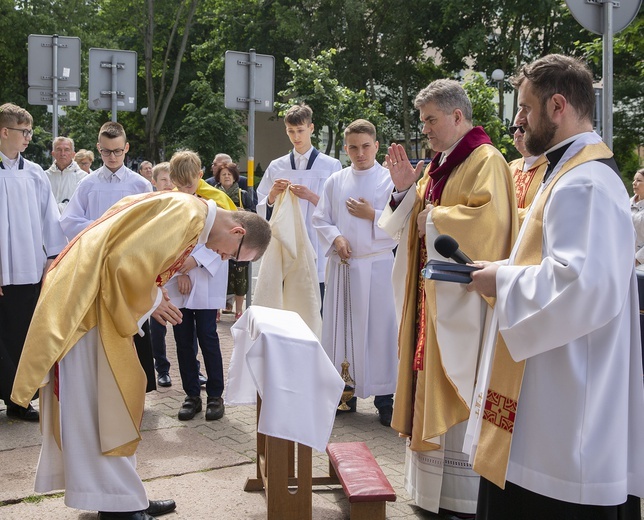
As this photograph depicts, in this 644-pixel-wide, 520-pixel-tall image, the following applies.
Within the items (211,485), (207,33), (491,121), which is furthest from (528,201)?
(207,33)

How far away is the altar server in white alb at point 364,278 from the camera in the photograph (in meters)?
6.45

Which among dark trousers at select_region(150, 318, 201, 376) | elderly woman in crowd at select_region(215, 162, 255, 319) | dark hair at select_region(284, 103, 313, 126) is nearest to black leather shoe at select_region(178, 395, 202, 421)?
dark trousers at select_region(150, 318, 201, 376)

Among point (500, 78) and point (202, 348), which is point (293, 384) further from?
point (500, 78)

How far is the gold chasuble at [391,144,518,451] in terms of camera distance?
4266 millimetres

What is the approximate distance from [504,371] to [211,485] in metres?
2.34

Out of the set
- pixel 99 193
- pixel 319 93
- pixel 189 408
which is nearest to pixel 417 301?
pixel 189 408

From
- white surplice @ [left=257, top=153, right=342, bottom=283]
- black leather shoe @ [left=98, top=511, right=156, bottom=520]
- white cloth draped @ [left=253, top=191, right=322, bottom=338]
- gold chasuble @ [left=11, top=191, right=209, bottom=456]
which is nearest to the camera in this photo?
gold chasuble @ [left=11, top=191, right=209, bottom=456]

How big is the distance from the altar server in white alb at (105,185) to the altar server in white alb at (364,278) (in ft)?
5.52

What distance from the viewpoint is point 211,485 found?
4781 mm

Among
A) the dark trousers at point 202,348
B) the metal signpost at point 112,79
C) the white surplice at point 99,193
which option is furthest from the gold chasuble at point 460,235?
the metal signpost at point 112,79

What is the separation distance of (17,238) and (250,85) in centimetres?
416

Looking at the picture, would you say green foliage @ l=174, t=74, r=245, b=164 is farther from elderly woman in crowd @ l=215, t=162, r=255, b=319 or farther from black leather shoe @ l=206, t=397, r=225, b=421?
black leather shoe @ l=206, t=397, r=225, b=421

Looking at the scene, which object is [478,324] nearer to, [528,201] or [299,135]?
[528,201]

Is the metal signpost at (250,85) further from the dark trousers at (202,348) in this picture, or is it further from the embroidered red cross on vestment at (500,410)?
the embroidered red cross on vestment at (500,410)
